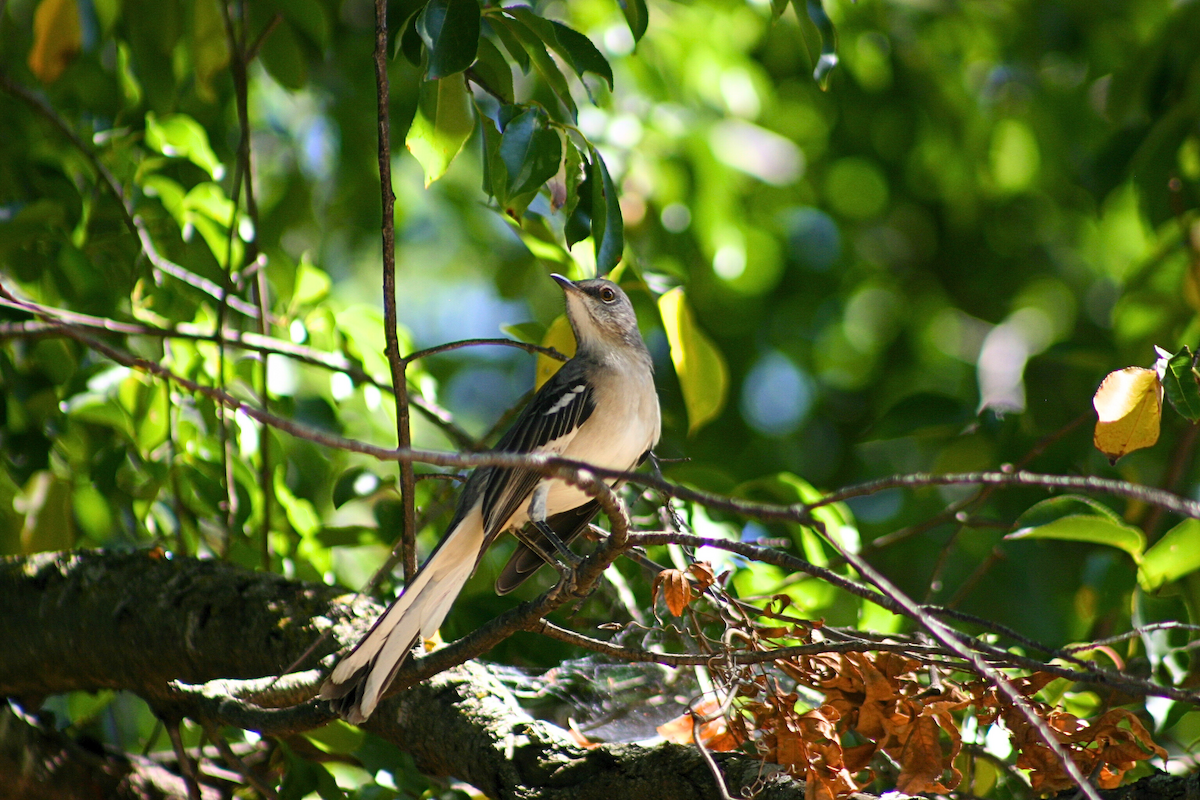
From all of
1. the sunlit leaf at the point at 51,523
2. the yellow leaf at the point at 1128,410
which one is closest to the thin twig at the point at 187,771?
A: the sunlit leaf at the point at 51,523

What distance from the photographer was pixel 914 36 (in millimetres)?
7359

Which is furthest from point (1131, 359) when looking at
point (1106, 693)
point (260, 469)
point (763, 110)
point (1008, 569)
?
point (260, 469)

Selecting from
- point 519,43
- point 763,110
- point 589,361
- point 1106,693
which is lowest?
point 1106,693

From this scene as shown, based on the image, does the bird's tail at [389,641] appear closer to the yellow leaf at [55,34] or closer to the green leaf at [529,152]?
the green leaf at [529,152]

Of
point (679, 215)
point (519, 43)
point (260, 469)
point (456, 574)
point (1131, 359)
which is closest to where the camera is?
point (519, 43)

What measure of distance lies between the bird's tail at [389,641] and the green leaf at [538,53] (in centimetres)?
146

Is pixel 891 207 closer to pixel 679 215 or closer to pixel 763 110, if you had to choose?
pixel 763 110

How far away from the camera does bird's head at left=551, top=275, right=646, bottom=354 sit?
4102mm

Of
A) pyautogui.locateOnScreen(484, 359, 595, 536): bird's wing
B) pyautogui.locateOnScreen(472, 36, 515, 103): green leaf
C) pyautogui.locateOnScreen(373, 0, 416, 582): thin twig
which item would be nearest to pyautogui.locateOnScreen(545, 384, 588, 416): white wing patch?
pyautogui.locateOnScreen(484, 359, 595, 536): bird's wing

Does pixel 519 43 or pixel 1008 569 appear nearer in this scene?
pixel 519 43

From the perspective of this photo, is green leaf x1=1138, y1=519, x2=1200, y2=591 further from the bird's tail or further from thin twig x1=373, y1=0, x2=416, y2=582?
Answer: thin twig x1=373, y1=0, x2=416, y2=582

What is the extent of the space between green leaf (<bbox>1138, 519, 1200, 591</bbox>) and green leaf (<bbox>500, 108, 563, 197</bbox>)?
2072 millimetres

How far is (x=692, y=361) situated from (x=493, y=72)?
1218mm

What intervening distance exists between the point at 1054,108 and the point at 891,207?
1704mm
